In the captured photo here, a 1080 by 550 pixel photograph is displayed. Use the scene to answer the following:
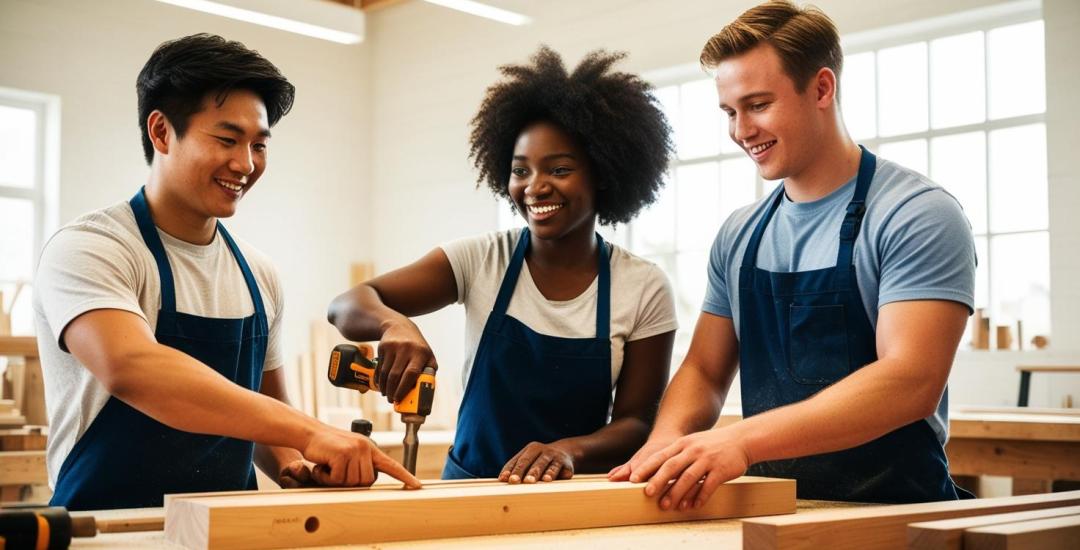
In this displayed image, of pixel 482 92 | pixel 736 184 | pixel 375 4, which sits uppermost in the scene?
pixel 375 4

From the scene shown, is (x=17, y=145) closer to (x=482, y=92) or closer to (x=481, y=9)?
(x=482, y=92)

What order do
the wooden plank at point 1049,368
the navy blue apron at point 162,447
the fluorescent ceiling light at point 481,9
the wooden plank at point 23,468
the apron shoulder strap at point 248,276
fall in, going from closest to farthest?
the navy blue apron at point 162,447 < the apron shoulder strap at point 248,276 < the wooden plank at point 23,468 < the wooden plank at point 1049,368 < the fluorescent ceiling light at point 481,9

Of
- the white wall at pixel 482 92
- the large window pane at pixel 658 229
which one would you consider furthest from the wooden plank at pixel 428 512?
the large window pane at pixel 658 229

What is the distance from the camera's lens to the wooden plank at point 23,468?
14.6 ft

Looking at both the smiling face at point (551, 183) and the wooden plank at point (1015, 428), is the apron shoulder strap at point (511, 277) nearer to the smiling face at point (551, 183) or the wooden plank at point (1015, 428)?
the smiling face at point (551, 183)

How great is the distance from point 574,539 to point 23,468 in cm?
372

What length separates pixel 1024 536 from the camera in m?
1.32

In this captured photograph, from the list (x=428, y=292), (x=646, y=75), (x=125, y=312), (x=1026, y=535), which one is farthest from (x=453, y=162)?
(x=1026, y=535)

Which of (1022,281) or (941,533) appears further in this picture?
(1022,281)

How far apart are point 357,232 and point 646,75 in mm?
4207

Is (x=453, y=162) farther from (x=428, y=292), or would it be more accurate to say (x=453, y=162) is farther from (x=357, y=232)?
(x=428, y=292)

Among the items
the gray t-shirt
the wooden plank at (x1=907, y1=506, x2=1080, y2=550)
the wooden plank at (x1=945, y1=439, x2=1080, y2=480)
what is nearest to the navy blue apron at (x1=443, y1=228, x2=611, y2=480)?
the gray t-shirt

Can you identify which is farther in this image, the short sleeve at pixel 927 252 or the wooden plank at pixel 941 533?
the short sleeve at pixel 927 252

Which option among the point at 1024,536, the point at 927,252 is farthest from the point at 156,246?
the point at 1024,536
